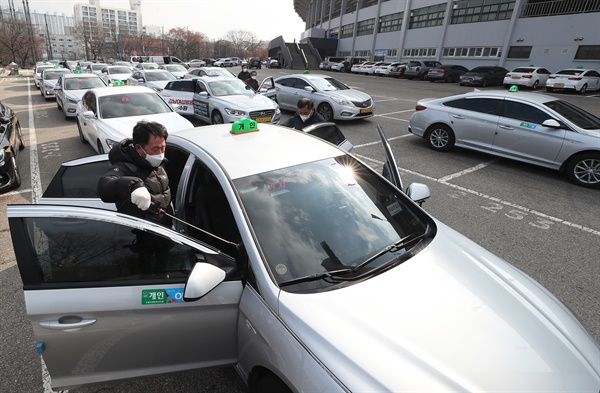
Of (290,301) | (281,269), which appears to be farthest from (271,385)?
(281,269)

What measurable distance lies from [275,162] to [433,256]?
1259 mm

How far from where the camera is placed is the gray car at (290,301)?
1.54 meters

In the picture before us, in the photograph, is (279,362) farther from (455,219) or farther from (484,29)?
(484,29)

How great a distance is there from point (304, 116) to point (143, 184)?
130 inches

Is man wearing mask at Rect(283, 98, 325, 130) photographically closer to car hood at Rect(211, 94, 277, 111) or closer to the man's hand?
the man's hand

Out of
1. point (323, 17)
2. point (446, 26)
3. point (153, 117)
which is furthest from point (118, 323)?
point (323, 17)

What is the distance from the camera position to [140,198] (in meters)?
2.16

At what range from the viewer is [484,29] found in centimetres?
3164

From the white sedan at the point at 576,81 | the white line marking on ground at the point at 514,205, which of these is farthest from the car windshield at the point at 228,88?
the white sedan at the point at 576,81

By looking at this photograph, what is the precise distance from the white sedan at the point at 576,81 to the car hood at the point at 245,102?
21.7 m

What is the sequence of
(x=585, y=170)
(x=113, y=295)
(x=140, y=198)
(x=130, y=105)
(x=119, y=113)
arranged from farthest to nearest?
(x=130, y=105), (x=119, y=113), (x=585, y=170), (x=140, y=198), (x=113, y=295)

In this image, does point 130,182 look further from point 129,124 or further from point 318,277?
point 129,124

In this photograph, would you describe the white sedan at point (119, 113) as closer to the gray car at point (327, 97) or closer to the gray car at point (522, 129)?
the gray car at point (327, 97)

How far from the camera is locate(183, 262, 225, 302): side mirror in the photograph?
170 cm
